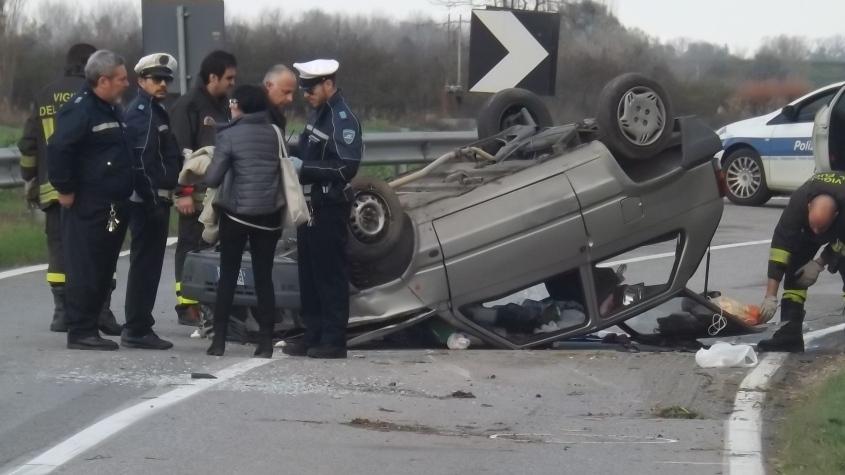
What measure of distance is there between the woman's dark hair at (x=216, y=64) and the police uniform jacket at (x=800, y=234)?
3768mm

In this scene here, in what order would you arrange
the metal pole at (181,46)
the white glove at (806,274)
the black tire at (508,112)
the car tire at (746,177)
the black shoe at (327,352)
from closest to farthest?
the black shoe at (327,352), the white glove at (806,274), the black tire at (508,112), the metal pole at (181,46), the car tire at (746,177)

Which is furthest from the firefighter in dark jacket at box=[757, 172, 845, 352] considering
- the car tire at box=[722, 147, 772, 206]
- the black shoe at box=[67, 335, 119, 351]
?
the car tire at box=[722, 147, 772, 206]

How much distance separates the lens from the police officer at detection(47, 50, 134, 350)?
8.51 m

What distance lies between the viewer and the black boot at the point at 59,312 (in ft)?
31.3

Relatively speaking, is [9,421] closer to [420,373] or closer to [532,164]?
[420,373]

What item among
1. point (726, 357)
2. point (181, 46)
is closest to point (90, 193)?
point (726, 357)

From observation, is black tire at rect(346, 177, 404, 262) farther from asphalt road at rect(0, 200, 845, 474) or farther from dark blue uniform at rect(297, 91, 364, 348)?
asphalt road at rect(0, 200, 845, 474)

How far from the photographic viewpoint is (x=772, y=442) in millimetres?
6594

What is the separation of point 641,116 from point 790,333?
1728 mm

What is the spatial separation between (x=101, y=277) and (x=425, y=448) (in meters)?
3.17

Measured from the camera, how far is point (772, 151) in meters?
19.2

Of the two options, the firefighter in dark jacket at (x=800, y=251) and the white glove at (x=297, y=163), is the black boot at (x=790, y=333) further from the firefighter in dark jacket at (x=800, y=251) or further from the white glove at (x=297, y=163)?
the white glove at (x=297, y=163)

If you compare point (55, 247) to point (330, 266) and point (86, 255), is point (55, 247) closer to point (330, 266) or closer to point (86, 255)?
point (86, 255)

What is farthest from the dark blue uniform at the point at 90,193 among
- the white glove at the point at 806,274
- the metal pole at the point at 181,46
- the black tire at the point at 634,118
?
the metal pole at the point at 181,46
